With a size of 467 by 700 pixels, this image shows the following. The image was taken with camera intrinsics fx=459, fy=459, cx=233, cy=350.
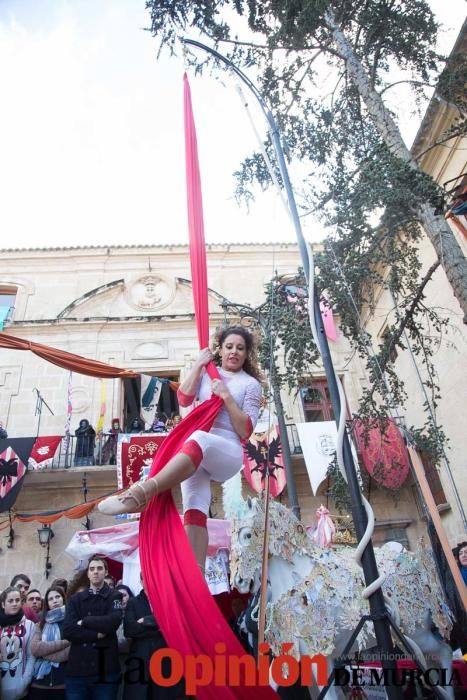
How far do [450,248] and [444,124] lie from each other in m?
3.70

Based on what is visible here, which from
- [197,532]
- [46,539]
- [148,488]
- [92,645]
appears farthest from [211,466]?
[46,539]

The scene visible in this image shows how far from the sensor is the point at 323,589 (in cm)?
214

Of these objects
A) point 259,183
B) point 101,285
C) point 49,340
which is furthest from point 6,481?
point 259,183

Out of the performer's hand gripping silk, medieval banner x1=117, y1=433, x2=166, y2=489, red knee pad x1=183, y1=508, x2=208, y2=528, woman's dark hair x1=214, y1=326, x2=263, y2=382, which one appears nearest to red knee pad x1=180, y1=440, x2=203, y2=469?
the performer's hand gripping silk

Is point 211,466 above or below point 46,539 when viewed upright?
below

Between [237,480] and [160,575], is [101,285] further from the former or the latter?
[160,575]

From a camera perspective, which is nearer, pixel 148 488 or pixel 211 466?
pixel 148 488

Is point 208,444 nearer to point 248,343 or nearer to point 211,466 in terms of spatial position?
point 211,466

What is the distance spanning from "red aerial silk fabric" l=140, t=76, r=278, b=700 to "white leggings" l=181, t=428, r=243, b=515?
107 mm

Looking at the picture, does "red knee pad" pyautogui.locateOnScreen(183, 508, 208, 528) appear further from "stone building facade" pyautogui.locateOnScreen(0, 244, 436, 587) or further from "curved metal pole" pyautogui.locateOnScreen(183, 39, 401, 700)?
"stone building facade" pyautogui.locateOnScreen(0, 244, 436, 587)

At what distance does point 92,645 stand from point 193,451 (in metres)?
2.03

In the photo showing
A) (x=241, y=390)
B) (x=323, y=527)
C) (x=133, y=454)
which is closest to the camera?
(x=241, y=390)

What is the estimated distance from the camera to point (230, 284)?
40.1ft

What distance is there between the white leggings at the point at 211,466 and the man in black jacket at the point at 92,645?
5.02 feet
